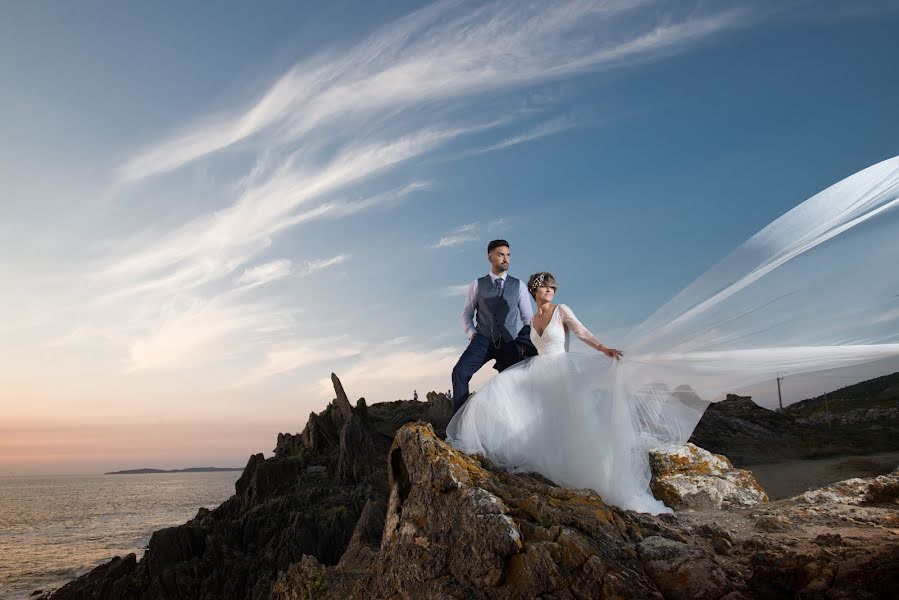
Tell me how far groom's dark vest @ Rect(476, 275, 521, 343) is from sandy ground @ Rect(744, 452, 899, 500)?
272 inches

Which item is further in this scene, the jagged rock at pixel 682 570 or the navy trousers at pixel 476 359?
the navy trousers at pixel 476 359

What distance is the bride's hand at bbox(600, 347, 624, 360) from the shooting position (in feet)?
24.0

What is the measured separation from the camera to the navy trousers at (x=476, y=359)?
25.6 feet

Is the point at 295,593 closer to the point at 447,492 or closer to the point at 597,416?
the point at 447,492

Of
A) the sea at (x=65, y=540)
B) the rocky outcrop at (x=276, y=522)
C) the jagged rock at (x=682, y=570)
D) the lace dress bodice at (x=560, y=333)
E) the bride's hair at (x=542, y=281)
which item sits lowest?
the sea at (x=65, y=540)

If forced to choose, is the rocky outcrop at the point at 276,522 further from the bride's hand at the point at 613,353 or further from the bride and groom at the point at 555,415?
the bride's hand at the point at 613,353

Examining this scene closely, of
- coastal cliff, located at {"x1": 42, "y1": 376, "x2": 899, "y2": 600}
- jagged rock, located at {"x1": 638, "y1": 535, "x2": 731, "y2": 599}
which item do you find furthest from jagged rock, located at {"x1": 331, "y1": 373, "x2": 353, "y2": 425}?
jagged rock, located at {"x1": 638, "y1": 535, "x2": 731, "y2": 599}

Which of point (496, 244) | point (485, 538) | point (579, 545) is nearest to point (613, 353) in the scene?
point (496, 244)

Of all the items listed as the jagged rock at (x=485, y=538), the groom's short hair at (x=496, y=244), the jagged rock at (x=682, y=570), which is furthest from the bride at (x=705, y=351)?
the jagged rock at (x=682, y=570)

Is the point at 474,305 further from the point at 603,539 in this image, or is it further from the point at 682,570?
the point at 682,570

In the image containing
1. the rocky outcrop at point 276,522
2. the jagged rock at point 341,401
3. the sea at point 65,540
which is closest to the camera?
the rocky outcrop at point 276,522

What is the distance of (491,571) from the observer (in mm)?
5082

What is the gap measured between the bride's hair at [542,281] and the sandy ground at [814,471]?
6927 millimetres

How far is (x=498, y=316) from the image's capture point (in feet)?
26.7
